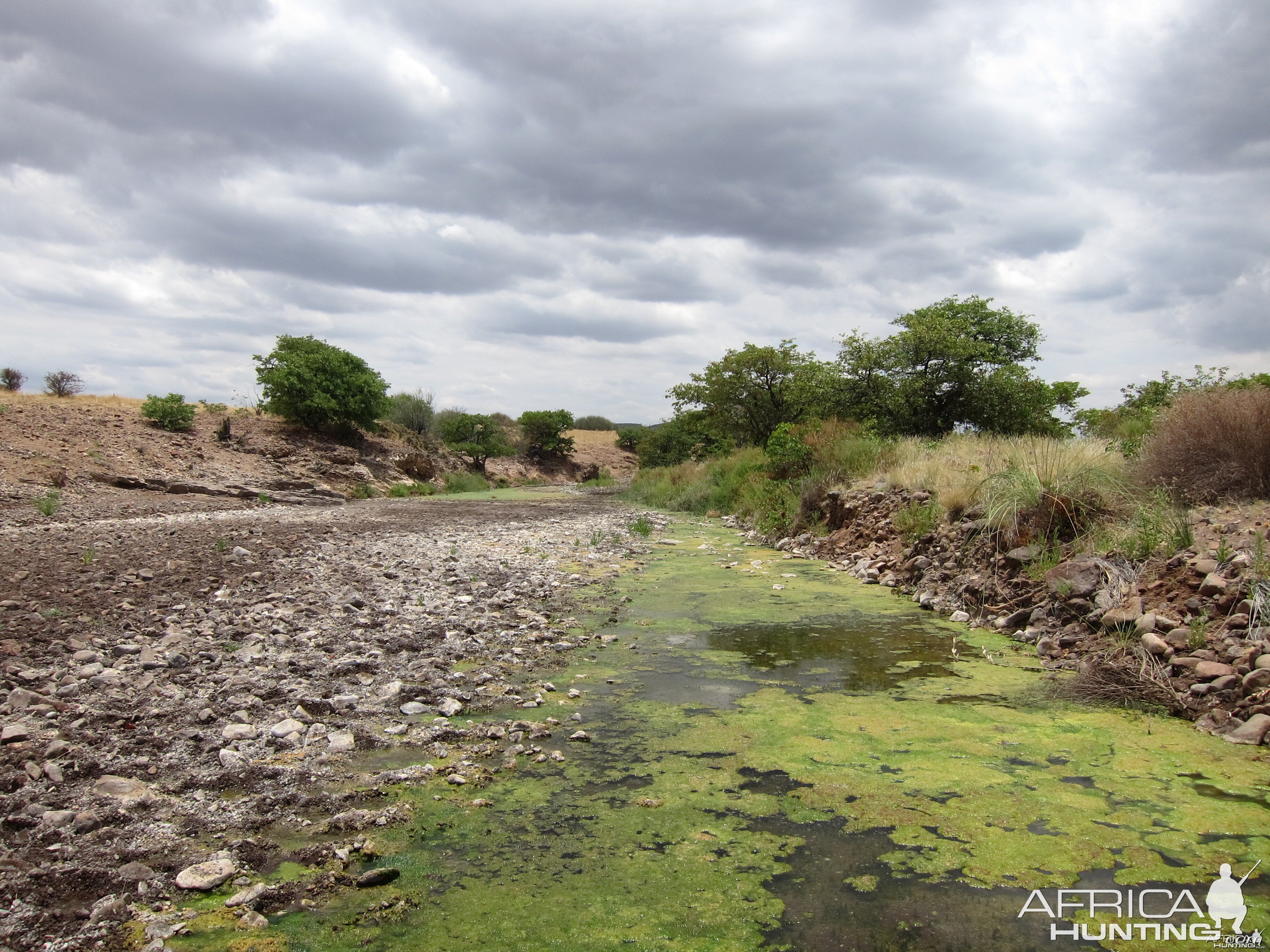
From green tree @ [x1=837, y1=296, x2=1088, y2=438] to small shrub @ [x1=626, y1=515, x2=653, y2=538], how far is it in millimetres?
6216

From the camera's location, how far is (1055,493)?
27.3ft

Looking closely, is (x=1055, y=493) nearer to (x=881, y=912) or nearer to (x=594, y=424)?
(x=881, y=912)

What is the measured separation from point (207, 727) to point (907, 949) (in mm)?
3727

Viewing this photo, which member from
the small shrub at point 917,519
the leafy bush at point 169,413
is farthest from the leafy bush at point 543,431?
the small shrub at point 917,519

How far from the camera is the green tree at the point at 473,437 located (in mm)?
45344

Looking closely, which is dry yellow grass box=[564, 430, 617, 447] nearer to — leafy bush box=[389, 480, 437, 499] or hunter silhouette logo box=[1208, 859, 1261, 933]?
leafy bush box=[389, 480, 437, 499]

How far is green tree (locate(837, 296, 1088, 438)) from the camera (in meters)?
18.8

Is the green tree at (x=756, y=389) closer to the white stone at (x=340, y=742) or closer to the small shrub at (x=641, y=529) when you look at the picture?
the small shrub at (x=641, y=529)

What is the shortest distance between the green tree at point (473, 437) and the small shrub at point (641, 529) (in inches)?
1127

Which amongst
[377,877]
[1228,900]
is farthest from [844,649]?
[377,877]

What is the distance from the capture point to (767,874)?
306 cm

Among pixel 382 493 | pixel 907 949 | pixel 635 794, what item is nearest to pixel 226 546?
pixel 635 794

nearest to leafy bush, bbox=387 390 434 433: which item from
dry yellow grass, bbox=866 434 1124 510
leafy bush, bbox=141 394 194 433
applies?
leafy bush, bbox=141 394 194 433

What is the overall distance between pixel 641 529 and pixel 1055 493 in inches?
380
